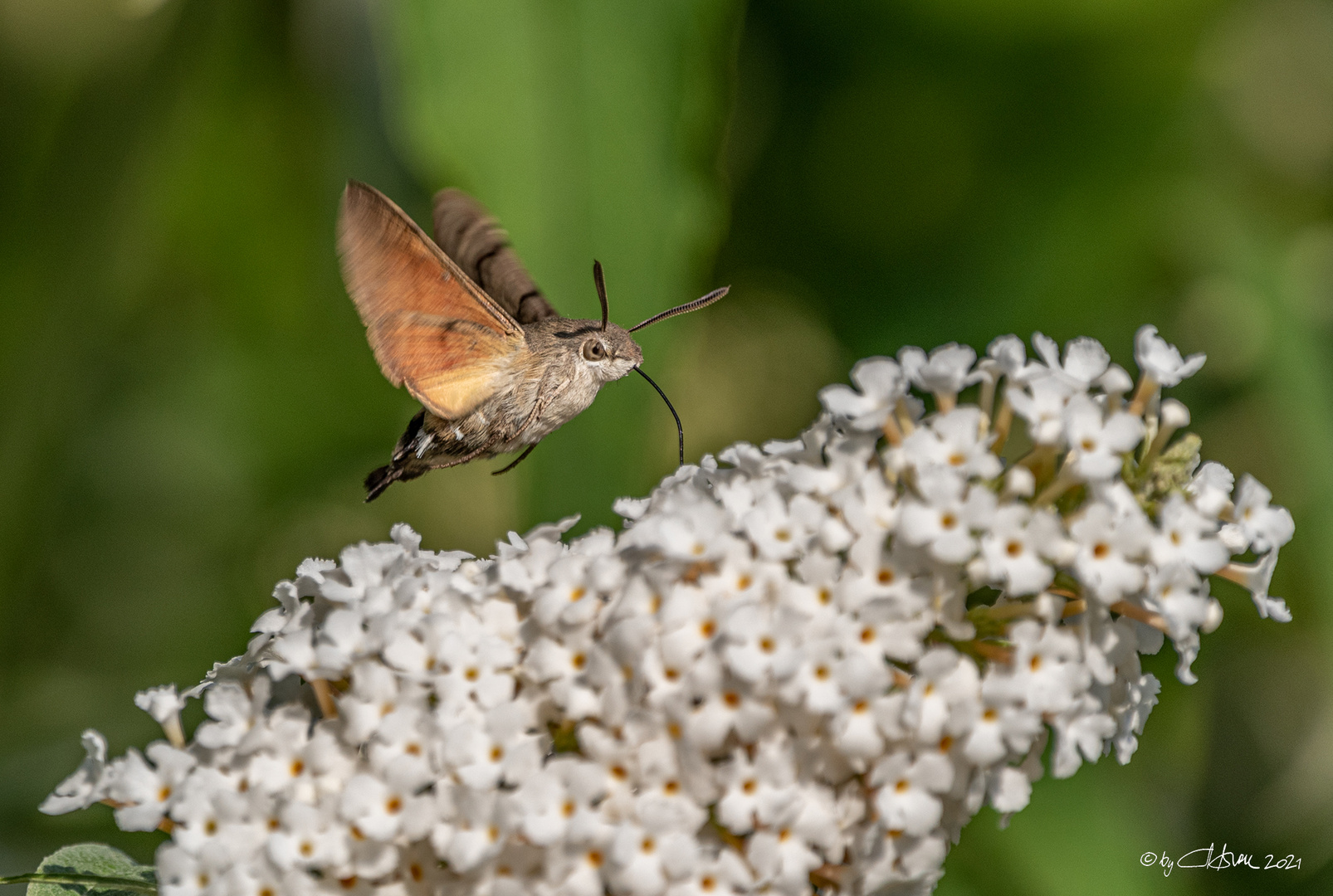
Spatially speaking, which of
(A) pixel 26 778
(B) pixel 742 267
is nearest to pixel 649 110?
(B) pixel 742 267

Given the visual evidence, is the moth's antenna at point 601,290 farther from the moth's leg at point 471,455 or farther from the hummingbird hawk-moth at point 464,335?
the moth's leg at point 471,455

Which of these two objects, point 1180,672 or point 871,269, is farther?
point 871,269

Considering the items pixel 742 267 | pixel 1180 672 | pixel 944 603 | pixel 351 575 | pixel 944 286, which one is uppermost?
pixel 742 267

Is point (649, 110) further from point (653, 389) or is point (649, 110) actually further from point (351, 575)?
point (351, 575)

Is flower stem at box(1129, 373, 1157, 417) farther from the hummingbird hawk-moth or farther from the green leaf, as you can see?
the green leaf

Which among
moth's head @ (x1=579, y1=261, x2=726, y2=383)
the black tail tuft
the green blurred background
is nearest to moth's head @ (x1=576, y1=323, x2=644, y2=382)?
moth's head @ (x1=579, y1=261, x2=726, y2=383)

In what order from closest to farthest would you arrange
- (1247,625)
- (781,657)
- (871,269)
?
(781,657), (1247,625), (871,269)

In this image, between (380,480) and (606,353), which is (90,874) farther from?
(606,353)
